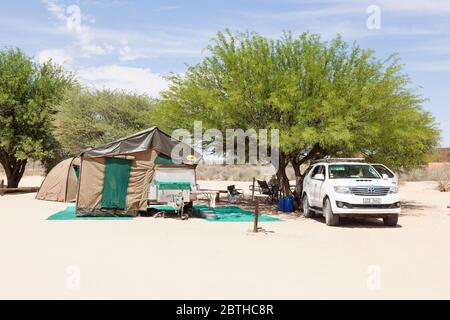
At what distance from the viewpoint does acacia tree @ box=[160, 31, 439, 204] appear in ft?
52.8

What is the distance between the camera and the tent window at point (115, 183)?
16.2 metres

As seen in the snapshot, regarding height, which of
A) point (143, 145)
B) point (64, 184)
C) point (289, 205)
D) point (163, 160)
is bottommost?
point (289, 205)

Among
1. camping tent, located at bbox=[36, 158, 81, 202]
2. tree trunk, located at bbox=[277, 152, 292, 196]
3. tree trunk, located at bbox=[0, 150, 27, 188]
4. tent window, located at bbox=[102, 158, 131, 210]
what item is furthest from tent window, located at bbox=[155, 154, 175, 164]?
tree trunk, located at bbox=[0, 150, 27, 188]

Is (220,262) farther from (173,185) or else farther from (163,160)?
(163,160)

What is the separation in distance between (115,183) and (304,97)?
719 centimetres

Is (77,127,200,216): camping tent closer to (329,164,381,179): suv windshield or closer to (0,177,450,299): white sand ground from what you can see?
(0,177,450,299): white sand ground

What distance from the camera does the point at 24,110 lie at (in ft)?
91.9

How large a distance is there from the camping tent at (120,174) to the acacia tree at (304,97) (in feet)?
7.27

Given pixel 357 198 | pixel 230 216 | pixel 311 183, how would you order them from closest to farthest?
1. pixel 357 198
2. pixel 311 183
3. pixel 230 216

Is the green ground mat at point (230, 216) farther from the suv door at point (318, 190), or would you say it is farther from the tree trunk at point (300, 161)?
the tree trunk at point (300, 161)

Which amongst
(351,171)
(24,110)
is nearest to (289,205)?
(351,171)

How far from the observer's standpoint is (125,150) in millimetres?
16531
